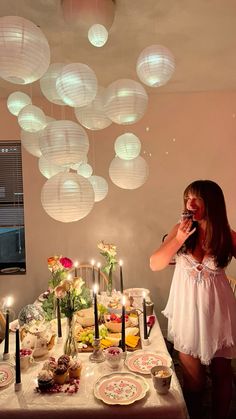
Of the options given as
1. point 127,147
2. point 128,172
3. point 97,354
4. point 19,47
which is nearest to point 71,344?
point 97,354

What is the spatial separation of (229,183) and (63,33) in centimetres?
225

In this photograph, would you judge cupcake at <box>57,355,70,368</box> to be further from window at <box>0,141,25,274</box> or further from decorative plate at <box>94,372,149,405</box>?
window at <box>0,141,25,274</box>

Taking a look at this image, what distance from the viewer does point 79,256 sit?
354 cm

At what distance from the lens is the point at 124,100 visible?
174 cm

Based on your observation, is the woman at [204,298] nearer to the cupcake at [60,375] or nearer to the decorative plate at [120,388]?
the decorative plate at [120,388]

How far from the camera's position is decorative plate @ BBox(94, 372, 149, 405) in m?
1.32

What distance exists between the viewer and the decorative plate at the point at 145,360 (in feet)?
5.10

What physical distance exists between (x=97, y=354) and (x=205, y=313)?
59cm

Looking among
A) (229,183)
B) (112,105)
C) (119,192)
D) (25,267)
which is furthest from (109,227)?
(112,105)

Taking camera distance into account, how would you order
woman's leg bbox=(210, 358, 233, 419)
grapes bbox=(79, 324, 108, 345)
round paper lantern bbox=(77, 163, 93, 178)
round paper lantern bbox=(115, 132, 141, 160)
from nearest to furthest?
woman's leg bbox=(210, 358, 233, 419), grapes bbox=(79, 324, 108, 345), round paper lantern bbox=(115, 132, 141, 160), round paper lantern bbox=(77, 163, 93, 178)

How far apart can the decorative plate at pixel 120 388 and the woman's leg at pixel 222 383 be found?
508 mm

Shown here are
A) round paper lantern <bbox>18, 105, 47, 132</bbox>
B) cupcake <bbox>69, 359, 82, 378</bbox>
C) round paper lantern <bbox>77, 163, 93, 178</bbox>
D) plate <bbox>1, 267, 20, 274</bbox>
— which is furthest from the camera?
plate <bbox>1, 267, 20, 274</bbox>

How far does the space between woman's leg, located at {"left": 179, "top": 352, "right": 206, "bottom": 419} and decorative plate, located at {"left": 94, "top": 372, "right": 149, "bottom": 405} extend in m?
0.41

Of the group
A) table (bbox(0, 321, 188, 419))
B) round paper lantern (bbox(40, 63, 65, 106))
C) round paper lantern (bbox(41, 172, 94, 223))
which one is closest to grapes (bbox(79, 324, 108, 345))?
table (bbox(0, 321, 188, 419))
